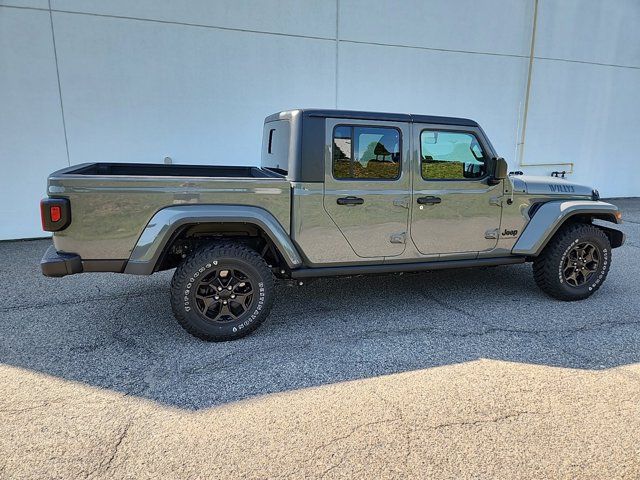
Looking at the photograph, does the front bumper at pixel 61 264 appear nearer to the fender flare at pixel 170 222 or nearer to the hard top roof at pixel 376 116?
the fender flare at pixel 170 222

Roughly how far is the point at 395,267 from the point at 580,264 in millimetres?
2059

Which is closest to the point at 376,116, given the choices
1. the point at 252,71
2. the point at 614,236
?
the point at 614,236

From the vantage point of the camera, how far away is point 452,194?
4.11 metres

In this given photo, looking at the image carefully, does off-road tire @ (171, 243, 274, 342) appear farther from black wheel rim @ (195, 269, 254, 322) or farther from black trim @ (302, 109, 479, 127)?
black trim @ (302, 109, 479, 127)

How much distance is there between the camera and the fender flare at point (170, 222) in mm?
3330

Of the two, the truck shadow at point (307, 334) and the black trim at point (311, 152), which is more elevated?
the black trim at point (311, 152)

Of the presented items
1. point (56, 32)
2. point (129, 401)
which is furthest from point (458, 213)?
point (56, 32)

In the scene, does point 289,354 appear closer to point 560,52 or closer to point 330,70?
point 330,70

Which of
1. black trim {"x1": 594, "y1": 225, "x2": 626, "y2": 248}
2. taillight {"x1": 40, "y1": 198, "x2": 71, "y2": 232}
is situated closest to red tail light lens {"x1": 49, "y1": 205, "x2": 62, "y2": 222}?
taillight {"x1": 40, "y1": 198, "x2": 71, "y2": 232}

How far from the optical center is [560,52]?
10.3 metres

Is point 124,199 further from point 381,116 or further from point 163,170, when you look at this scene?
point 381,116

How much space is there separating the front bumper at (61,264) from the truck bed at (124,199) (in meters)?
0.05

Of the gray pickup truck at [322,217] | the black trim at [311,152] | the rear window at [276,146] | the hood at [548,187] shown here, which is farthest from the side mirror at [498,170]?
the rear window at [276,146]

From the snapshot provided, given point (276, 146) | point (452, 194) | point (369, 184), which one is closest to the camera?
point (369, 184)
